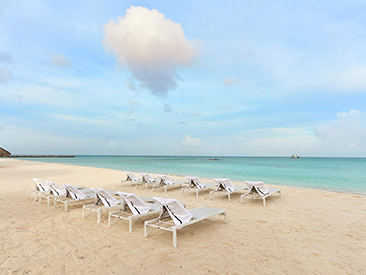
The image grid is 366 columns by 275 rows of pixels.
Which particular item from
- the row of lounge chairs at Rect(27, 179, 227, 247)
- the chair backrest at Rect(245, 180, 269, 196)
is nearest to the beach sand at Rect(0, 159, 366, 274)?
the row of lounge chairs at Rect(27, 179, 227, 247)

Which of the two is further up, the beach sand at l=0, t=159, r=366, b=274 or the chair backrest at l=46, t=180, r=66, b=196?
the chair backrest at l=46, t=180, r=66, b=196

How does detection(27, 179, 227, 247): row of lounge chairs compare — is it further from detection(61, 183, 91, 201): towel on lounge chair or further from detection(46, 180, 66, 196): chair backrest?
detection(46, 180, 66, 196): chair backrest

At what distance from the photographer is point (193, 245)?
3895 millimetres

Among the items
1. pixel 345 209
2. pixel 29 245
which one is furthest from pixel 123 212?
pixel 345 209

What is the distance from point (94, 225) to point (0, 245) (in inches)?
64.4

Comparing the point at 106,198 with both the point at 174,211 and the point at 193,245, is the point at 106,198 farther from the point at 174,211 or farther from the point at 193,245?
the point at 193,245

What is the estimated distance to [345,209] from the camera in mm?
6867

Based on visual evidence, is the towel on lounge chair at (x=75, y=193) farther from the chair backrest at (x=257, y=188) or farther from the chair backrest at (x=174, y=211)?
the chair backrest at (x=257, y=188)

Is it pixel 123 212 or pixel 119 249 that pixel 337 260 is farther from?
pixel 123 212

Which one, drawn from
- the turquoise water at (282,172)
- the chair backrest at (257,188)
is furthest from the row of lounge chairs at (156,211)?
the turquoise water at (282,172)

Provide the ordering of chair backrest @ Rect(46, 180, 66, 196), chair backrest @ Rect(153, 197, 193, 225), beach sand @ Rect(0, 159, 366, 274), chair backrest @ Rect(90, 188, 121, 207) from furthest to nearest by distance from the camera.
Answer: chair backrest @ Rect(46, 180, 66, 196) < chair backrest @ Rect(90, 188, 121, 207) < chair backrest @ Rect(153, 197, 193, 225) < beach sand @ Rect(0, 159, 366, 274)

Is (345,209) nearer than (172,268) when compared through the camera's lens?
No

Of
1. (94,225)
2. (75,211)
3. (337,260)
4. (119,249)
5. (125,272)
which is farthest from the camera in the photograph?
(75,211)

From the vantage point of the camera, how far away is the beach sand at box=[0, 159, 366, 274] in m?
3.16
